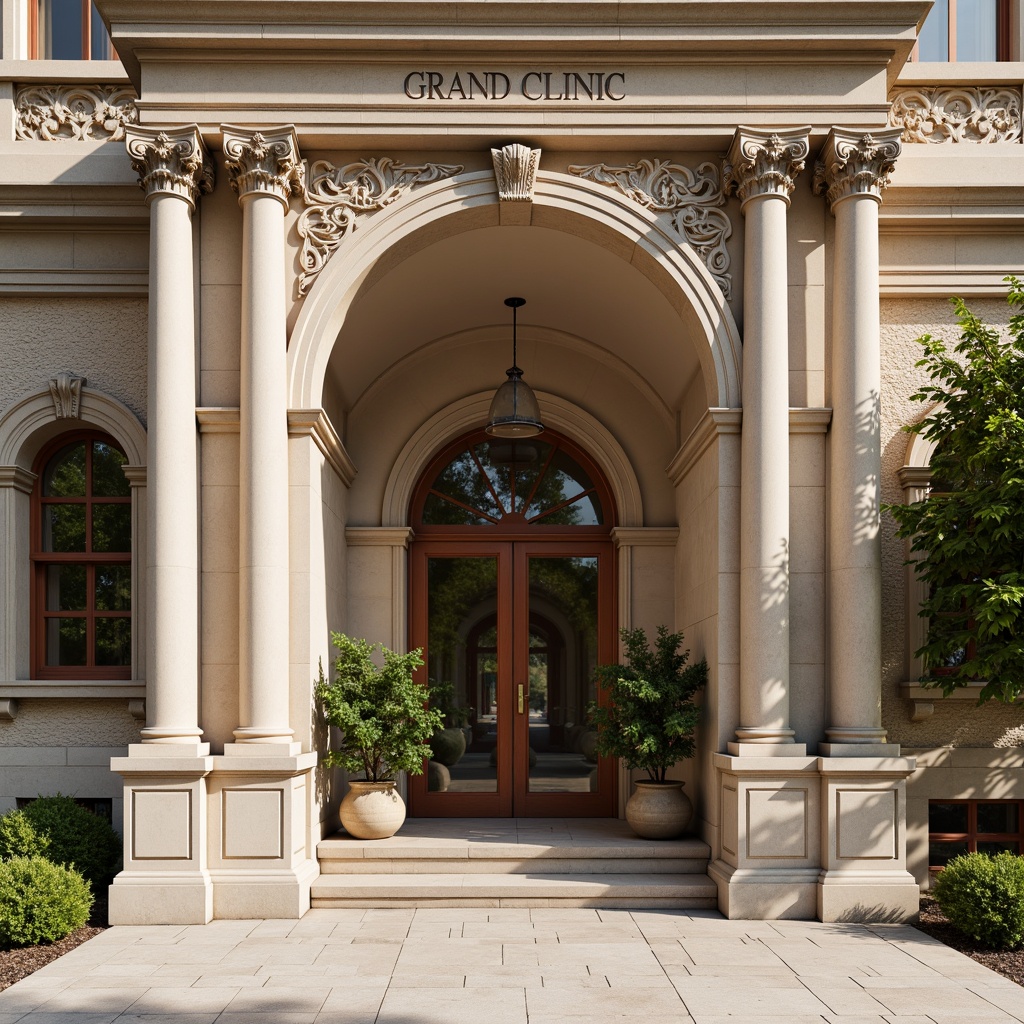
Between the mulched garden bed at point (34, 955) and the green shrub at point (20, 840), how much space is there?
2.20ft

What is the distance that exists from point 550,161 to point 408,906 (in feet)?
19.4

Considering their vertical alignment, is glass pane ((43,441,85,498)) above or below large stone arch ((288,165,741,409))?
below

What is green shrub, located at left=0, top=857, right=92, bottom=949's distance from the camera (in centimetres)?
738

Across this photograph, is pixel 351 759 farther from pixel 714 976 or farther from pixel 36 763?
pixel 714 976

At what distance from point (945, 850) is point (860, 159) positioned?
5.68 metres

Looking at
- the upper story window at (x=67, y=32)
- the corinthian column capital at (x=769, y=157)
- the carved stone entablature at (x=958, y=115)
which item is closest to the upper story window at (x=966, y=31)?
the carved stone entablature at (x=958, y=115)

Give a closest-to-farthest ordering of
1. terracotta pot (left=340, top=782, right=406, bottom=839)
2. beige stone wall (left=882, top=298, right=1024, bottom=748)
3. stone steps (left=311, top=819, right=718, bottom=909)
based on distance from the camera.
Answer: stone steps (left=311, top=819, right=718, bottom=909) < terracotta pot (left=340, top=782, right=406, bottom=839) < beige stone wall (left=882, top=298, right=1024, bottom=748)

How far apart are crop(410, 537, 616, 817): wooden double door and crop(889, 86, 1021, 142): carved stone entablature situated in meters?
5.03

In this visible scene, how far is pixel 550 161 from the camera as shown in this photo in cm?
907

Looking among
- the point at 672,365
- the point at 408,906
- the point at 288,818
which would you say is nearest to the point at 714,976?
the point at 408,906

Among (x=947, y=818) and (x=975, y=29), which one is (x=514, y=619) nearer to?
(x=947, y=818)

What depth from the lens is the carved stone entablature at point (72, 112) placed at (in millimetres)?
9789

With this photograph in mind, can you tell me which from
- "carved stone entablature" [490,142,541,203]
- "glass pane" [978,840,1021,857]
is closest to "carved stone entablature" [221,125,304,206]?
"carved stone entablature" [490,142,541,203]

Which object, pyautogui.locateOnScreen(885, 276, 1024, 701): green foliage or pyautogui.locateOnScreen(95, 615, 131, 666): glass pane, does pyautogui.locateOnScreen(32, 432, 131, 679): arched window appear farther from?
pyautogui.locateOnScreen(885, 276, 1024, 701): green foliage
